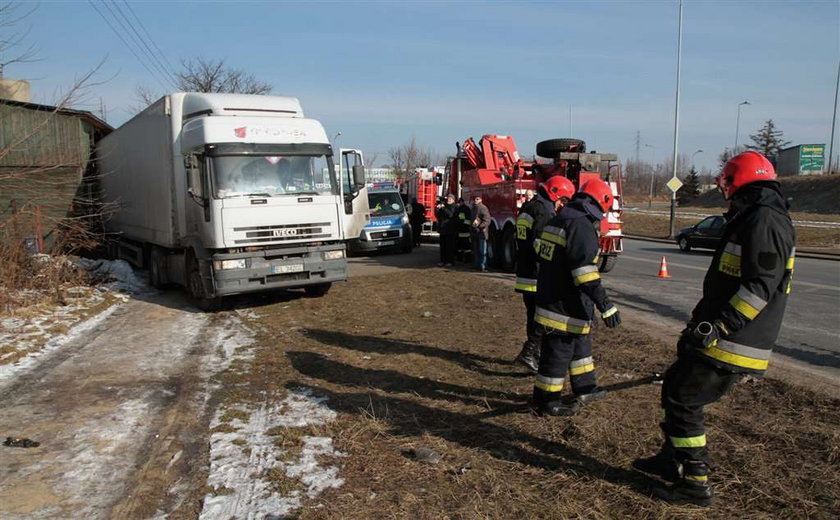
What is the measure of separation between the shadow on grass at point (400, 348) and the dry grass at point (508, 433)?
0.02m

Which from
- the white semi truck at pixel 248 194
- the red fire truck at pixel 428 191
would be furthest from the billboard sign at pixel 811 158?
the white semi truck at pixel 248 194

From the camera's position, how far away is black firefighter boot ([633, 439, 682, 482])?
3400 mm

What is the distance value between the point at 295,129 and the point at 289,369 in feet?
15.4

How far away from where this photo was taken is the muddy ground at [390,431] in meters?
3.46

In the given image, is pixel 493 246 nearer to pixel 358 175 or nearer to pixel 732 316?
pixel 358 175

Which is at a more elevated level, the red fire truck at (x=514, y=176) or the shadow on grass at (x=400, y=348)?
the red fire truck at (x=514, y=176)

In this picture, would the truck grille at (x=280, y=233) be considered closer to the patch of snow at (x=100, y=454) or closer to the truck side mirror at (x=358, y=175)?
the truck side mirror at (x=358, y=175)

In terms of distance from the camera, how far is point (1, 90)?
483 inches

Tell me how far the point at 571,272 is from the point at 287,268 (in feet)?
19.4

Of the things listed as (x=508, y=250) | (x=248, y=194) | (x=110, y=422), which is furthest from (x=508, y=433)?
(x=508, y=250)

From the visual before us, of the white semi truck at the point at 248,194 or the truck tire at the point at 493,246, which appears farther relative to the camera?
the truck tire at the point at 493,246

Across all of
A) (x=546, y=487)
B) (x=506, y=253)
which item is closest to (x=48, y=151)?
(x=506, y=253)

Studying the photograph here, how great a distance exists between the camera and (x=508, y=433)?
173 inches

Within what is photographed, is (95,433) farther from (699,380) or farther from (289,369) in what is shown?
(699,380)
